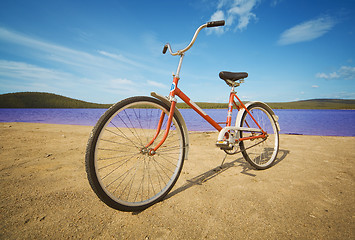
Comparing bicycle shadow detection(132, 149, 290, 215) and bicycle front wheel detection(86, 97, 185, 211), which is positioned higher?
bicycle front wheel detection(86, 97, 185, 211)

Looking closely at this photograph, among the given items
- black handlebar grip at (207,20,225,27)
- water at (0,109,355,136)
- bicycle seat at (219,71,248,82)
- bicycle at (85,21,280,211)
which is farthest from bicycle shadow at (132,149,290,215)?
black handlebar grip at (207,20,225,27)

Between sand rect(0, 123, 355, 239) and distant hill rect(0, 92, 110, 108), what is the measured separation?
69.7m

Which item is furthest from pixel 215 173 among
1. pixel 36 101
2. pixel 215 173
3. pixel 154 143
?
pixel 36 101

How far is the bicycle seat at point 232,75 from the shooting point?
3023 millimetres

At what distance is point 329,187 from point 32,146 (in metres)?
6.69

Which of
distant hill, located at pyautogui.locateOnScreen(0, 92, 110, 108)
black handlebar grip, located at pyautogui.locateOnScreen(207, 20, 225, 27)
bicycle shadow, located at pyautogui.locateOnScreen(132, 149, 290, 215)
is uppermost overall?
distant hill, located at pyautogui.locateOnScreen(0, 92, 110, 108)

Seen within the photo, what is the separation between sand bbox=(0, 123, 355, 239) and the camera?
57.9 inches

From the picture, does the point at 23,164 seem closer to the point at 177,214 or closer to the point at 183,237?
the point at 177,214

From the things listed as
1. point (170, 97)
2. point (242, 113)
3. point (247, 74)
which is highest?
point (247, 74)

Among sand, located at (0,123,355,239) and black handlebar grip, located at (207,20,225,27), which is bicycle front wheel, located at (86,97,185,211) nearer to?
sand, located at (0,123,355,239)

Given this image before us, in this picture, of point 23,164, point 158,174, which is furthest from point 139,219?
point 23,164

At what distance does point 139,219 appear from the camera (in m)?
1.66

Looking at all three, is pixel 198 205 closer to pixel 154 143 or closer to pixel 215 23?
pixel 154 143

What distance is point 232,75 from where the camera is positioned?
3.07 meters
